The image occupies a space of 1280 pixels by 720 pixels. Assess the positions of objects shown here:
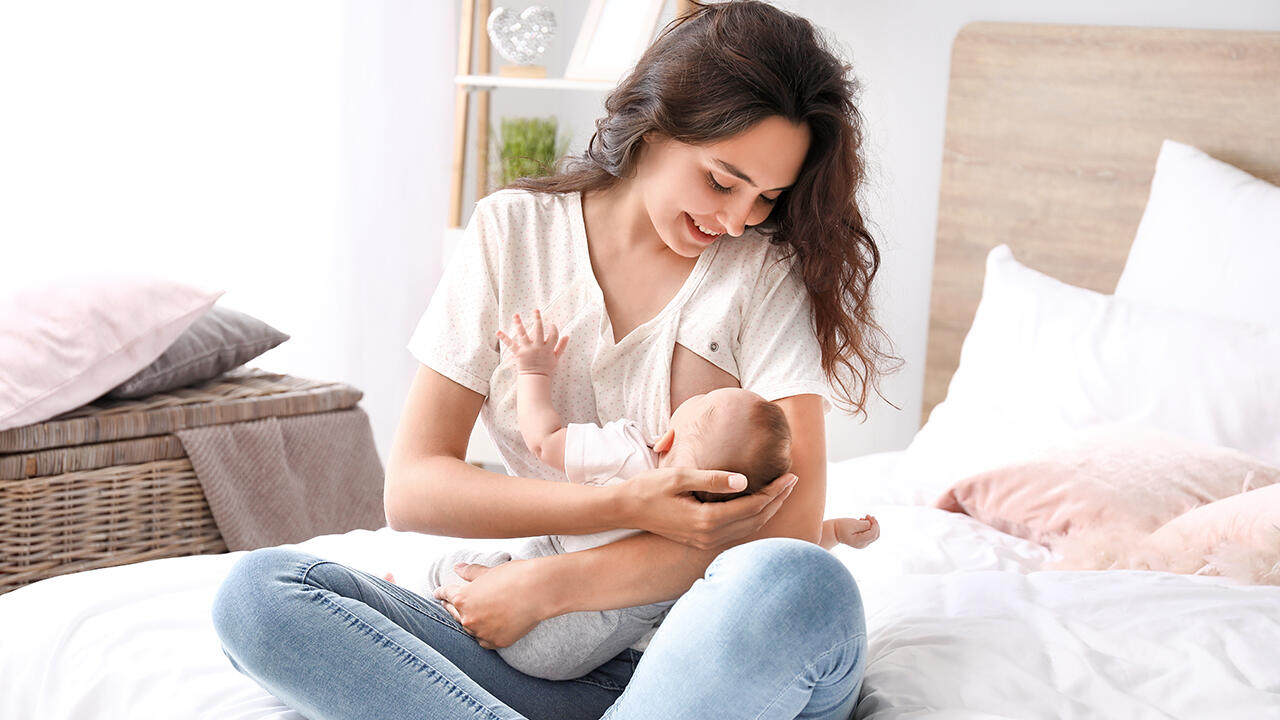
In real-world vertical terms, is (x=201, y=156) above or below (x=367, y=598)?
above

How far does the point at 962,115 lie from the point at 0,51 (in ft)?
6.40

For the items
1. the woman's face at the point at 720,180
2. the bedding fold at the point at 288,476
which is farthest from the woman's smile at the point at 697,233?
the bedding fold at the point at 288,476

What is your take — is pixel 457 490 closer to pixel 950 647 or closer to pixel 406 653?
pixel 406 653

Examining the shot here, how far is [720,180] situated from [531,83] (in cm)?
168

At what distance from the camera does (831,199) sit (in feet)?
4.36

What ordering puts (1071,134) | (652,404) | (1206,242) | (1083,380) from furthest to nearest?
(1071,134)
(1206,242)
(1083,380)
(652,404)

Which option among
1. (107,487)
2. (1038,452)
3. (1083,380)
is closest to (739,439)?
(1038,452)

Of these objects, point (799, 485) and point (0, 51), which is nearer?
point (799, 485)

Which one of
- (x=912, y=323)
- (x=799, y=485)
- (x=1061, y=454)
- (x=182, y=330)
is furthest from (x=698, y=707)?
(x=912, y=323)

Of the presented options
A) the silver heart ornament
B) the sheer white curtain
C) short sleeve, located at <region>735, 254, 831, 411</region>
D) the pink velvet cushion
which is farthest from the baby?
the silver heart ornament

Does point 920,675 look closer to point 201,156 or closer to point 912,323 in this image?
point 912,323

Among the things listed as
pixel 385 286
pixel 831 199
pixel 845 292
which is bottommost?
pixel 385 286

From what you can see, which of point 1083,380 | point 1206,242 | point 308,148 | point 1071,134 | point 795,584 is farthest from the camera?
point 308,148

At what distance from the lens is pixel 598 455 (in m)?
1.24
